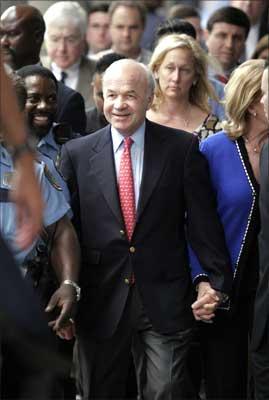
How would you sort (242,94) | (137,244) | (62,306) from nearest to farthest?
(62,306) < (137,244) < (242,94)

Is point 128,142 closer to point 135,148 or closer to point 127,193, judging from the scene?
point 135,148

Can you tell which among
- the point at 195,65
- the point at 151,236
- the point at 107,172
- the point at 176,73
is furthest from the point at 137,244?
the point at 195,65

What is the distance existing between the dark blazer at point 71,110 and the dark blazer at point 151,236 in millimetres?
1169

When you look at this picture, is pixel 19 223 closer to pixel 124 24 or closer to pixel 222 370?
pixel 222 370

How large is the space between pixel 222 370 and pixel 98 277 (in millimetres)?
934

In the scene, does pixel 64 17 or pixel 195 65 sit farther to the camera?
pixel 64 17

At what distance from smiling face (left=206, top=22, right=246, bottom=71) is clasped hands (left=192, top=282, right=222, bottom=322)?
420 centimetres

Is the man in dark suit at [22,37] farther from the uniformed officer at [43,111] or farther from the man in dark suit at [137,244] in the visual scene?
the man in dark suit at [137,244]

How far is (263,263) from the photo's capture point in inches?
271

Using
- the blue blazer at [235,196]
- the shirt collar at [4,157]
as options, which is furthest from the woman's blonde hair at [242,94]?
the shirt collar at [4,157]

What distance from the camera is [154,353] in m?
7.04

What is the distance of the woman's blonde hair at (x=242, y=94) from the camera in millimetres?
7293

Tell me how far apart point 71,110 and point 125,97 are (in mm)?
1192

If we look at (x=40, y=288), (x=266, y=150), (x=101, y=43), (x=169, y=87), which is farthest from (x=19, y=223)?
(x=101, y=43)
